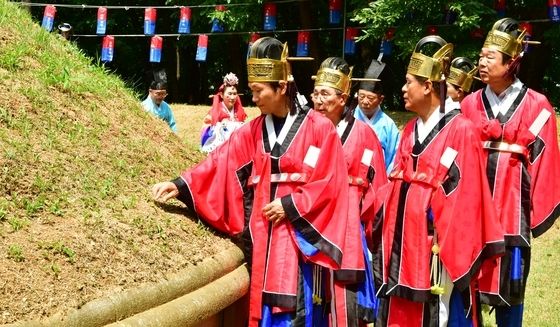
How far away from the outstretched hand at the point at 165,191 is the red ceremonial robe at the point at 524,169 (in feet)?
6.76

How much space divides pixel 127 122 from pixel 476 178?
2.59 m

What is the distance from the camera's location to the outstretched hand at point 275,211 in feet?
13.5

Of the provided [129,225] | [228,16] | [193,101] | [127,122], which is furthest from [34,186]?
[193,101]

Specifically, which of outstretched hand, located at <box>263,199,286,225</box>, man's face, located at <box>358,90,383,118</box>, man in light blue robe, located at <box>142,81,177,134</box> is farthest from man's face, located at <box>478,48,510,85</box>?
man in light blue robe, located at <box>142,81,177,134</box>

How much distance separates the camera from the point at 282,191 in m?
4.25

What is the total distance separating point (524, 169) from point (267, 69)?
2.02 meters

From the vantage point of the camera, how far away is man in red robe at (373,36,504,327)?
432 cm

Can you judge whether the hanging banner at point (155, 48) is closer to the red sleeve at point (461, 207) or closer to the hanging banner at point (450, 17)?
the hanging banner at point (450, 17)

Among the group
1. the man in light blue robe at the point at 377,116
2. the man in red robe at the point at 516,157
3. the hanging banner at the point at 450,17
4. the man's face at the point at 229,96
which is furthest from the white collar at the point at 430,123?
the hanging banner at the point at 450,17

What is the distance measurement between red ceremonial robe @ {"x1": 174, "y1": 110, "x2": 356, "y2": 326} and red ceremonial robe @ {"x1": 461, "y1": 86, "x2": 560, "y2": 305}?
51.8 inches

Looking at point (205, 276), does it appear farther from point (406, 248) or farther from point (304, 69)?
point (304, 69)

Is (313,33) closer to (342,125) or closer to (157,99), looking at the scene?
(157,99)

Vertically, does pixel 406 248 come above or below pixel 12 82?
below

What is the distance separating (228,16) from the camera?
54.9 ft
